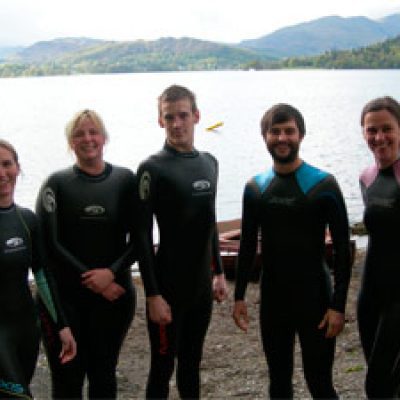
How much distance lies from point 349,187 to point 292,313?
2631 cm

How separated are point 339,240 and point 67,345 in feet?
5.79

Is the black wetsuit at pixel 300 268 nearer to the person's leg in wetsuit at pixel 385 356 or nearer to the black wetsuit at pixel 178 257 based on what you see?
the person's leg in wetsuit at pixel 385 356

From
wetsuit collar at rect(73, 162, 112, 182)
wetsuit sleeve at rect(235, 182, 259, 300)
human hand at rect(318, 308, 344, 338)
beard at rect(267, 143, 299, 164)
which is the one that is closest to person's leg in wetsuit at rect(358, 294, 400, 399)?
human hand at rect(318, 308, 344, 338)

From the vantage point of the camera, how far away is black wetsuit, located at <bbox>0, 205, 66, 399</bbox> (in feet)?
10.7

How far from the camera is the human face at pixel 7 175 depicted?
11.0 ft

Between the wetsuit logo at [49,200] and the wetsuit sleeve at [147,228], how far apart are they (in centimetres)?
54

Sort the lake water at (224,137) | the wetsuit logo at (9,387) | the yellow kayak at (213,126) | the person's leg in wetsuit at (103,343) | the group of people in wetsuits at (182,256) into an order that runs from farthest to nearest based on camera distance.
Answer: the yellow kayak at (213,126) → the lake water at (224,137) → the person's leg in wetsuit at (103,343) → the group of people in wetsuits at (182,256) → the wetsuit logo at (9,387)

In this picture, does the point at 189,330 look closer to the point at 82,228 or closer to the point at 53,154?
the point at 82,228

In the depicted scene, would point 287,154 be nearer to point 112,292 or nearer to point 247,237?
point 247,237

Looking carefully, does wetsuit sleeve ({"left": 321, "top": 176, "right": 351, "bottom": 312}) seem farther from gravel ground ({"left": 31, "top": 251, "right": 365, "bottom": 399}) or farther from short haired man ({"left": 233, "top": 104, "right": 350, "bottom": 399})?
gravel ground ({"left": 31, "top": 251, "right": 365, "bottom": 399})

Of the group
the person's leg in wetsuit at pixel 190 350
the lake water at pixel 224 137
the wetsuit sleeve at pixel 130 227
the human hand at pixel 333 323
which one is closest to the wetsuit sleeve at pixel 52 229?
the wetsuit sleeve at pixel 130 227

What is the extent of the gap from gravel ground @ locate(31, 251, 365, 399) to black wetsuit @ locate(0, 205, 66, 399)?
2.12 metres

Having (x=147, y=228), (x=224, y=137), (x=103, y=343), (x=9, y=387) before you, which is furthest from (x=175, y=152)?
(x=224, y=137)

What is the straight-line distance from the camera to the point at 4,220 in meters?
3.39
